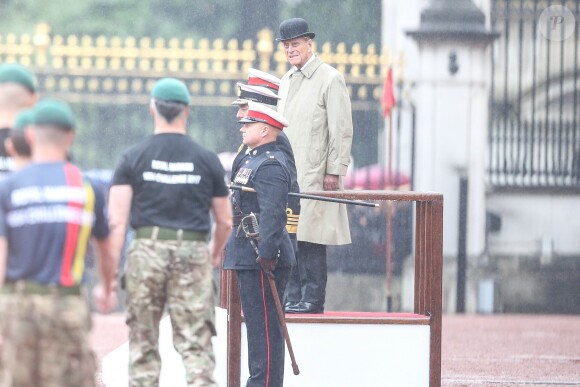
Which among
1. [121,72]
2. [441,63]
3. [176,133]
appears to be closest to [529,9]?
[441,63]

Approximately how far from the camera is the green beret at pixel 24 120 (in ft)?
17.9

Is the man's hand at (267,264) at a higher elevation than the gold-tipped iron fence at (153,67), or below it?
below

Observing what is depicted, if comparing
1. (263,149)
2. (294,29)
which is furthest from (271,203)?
(294,29)

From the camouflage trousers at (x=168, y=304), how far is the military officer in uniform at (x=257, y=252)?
3.15ft

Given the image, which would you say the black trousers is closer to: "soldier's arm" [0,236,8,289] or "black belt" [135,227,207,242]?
"black belt" [135,227,207,242]

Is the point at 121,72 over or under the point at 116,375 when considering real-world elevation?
over

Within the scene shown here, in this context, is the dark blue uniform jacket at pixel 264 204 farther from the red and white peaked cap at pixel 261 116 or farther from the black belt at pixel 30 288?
the black belt at pixel 30 288

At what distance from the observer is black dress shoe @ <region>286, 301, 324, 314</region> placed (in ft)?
27.4

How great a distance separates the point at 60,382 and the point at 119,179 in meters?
1.26

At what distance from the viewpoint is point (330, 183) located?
866 centimetres

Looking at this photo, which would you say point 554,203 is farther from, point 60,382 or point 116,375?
point 60,382

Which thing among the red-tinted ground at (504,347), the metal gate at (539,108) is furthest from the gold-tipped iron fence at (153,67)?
the red-tinted ground at (504,347)

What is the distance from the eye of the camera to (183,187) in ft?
20.7

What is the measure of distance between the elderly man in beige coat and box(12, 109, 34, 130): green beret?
10.4 feet
